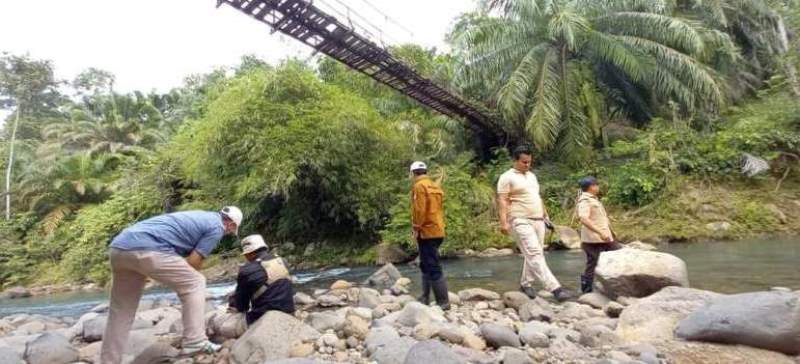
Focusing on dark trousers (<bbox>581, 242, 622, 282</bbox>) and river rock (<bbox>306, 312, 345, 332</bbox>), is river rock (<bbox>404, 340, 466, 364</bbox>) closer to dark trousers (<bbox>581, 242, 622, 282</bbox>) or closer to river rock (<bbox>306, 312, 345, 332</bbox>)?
river rock (<bbox>306, 312, 345, 332</bbox>)

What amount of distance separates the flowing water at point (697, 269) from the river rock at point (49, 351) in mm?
4055

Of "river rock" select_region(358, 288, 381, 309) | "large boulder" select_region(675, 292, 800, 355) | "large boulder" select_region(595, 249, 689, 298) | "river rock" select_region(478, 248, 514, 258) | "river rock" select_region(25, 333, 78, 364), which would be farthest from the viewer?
"river rock" select_region(478, 248, 514, 258)

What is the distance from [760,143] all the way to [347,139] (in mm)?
10515

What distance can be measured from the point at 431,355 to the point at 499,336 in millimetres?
817

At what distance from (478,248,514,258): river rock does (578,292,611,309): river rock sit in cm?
594

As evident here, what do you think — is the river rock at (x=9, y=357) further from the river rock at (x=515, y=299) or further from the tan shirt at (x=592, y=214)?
the tan shirt at (x=592, y=214)

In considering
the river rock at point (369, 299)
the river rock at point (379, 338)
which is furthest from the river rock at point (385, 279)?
the river rock at point (379, 338)

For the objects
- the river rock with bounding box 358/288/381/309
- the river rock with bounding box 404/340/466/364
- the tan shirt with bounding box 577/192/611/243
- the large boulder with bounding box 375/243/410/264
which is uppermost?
the tan shirt with bounding box 577/192/611/243

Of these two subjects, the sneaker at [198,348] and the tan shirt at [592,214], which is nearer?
the sneaker at [198,348]

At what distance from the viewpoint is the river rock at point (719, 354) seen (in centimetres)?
305

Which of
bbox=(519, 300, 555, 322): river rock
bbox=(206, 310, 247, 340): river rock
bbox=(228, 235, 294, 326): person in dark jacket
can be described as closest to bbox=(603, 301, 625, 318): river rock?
bbox=(519, 300, 555, 322): river rock

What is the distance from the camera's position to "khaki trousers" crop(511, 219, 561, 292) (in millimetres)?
5199

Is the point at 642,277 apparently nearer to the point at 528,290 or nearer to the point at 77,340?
the point at 528,290

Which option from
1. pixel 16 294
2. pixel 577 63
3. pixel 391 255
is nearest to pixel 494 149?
pixel 577 63
